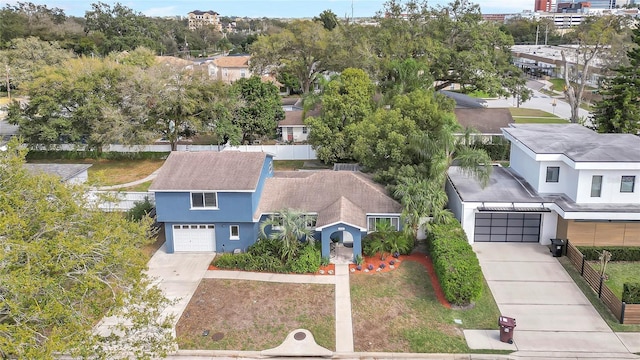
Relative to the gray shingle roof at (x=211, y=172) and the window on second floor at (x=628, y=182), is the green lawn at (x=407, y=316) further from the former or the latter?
the window on second floor at (x=628, y=182)

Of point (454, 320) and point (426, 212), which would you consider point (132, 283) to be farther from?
point (426, 212)

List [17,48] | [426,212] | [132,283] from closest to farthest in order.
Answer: [132,283]
[426,212]
[17,48]

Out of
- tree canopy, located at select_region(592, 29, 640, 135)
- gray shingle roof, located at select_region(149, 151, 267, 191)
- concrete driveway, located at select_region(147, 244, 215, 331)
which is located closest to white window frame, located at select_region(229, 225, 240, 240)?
concrete driveway, located at select_region(147, 244, 215, 331)

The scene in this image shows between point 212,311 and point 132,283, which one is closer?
point 132,283

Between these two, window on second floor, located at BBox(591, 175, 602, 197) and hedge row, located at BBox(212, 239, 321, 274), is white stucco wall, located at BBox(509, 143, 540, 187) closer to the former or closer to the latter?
window on second floor, located at BBox(591, 175, 602, 197)

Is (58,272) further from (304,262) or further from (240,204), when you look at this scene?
(240,204)

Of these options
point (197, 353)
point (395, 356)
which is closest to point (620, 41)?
point (395, 356)

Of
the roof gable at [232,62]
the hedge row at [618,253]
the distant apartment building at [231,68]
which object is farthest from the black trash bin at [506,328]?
the roof gable at [232,62]
